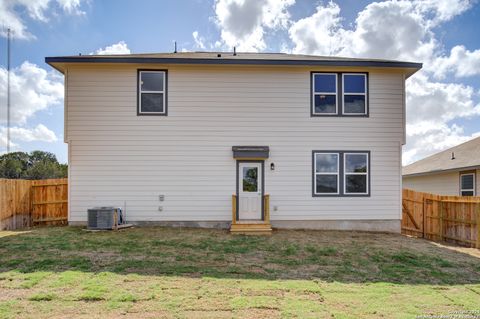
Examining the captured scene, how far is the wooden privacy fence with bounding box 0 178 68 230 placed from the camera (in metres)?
10.9

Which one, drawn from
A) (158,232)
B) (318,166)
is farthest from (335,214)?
(158,232)

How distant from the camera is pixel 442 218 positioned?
33.7 feet

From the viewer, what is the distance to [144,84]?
10625 millimetres

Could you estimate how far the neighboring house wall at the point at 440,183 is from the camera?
14.3m

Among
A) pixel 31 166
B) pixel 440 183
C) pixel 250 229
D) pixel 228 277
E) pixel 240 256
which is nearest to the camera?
pixel 228 277

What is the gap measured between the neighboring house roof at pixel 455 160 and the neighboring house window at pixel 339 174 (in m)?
5.52

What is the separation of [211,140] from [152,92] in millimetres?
2614

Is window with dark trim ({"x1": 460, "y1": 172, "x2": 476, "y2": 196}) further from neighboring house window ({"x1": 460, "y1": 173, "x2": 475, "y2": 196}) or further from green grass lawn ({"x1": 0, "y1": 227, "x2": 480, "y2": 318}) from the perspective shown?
green grass lawn ({"x1": 0, "y1": 227, "x2": 480, "y2": 318})

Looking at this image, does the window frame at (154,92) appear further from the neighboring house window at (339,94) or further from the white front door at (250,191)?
the neighboring house window at (339,94)

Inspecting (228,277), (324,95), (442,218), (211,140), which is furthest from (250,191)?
(442,218)

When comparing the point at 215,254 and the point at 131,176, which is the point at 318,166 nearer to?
the point at 215,254

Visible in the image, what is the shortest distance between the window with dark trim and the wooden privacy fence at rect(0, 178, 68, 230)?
16.5 meters

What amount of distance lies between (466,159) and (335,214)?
803 cm

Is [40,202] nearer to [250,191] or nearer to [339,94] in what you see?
[250,191]
